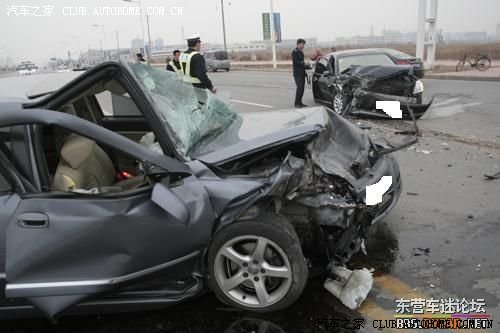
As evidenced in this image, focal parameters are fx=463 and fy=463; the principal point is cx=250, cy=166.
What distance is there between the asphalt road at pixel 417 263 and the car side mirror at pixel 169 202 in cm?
81

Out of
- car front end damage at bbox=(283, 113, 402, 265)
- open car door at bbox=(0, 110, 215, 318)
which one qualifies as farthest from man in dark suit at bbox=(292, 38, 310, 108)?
open car door at bbox=(0, 110, 215, 318)

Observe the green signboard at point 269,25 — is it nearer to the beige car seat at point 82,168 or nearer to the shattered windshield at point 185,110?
the shattered windshield at point 185,110

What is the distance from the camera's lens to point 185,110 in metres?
3.33

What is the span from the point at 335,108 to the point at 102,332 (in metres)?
8.53

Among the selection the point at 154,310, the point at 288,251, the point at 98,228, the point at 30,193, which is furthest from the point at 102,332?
the point at 288,251

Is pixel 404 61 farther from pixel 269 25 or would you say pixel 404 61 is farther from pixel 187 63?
pixel 269 25

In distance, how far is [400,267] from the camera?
3395 mm

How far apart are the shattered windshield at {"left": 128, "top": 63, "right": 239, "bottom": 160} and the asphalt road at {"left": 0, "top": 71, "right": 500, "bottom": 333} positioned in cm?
106

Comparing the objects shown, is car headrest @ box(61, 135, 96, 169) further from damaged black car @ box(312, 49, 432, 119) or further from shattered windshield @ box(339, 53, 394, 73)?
shattered windshield @ box(339, 53, 394, 73)

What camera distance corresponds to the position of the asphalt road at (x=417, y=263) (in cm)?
287

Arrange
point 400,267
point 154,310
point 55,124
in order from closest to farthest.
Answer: point 55,124
point 154,310
point 400,267

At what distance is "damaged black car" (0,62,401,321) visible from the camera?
2.53m

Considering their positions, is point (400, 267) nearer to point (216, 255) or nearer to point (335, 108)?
point (216, 255)

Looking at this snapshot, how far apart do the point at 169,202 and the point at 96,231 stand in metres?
0.46
